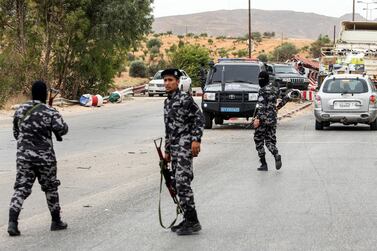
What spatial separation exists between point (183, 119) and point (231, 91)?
15171 millimetres

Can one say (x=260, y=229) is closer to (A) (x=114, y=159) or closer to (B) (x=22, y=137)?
(B) (x=22, y=137)

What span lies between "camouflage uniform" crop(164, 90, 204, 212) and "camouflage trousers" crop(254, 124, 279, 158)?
5.57 m

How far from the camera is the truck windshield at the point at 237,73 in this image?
80.1 ft

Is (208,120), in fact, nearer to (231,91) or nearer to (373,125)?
(231,91)

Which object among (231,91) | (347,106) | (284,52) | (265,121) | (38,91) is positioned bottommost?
(284,52)

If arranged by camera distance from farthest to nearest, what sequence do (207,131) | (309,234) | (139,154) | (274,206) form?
(207,131), (139,154), (274,206), (309,234)

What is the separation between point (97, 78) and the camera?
4147 centimetres

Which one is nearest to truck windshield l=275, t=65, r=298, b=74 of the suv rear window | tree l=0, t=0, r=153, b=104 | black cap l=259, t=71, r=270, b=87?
tree l=0, t=0, r=153, b=104

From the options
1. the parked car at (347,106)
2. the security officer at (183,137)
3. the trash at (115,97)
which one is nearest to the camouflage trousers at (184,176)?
the security officer at (183,137)

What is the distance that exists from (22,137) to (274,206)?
3.38m

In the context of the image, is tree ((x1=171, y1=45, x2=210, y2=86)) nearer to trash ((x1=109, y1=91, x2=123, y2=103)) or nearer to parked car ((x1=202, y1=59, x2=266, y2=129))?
trash ((x1=109, y1=91, x2=123, y2=103))

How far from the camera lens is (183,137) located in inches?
328

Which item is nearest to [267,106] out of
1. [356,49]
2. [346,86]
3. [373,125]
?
[346,86]

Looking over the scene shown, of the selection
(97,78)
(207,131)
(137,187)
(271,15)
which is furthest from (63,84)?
(271,15)
